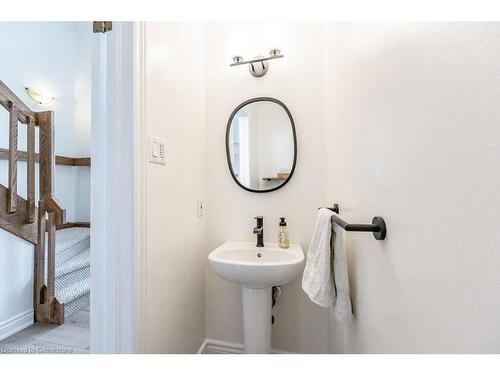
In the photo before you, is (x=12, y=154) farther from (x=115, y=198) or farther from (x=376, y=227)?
(x=376, y=227)

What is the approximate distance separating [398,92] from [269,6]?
466 millimetres

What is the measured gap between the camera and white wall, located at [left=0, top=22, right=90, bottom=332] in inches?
67.5

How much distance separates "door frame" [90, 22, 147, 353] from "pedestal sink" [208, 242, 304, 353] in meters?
0.42

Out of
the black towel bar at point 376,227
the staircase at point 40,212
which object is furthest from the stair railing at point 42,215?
the black towel bar at point 376,227

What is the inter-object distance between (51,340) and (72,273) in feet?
2.18

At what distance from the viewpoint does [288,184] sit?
4.79ft

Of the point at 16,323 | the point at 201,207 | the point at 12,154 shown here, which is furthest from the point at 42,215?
the point at 201,207

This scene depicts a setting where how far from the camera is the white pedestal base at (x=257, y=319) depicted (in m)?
1.27

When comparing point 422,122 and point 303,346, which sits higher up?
point 422,122

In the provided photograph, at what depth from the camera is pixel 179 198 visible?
1216mm

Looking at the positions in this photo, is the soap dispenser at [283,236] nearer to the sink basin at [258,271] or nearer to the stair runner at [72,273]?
the sink basin at [258,271]

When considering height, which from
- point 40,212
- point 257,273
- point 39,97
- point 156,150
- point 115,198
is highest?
point 39,97
